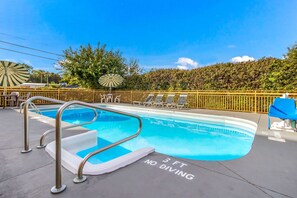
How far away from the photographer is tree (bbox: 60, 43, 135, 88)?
14.2 meters

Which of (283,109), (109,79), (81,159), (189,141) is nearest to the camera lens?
(81,159)

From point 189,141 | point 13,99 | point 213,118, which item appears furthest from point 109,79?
point 189,141

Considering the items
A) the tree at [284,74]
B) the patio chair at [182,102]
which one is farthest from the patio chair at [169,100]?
the tree at [284,74]

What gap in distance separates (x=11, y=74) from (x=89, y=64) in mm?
6285

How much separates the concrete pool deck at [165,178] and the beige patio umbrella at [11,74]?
796 cm

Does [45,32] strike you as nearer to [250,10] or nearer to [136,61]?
[136,61]

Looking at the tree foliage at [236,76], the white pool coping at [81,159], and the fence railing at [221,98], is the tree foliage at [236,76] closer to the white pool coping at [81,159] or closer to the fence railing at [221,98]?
the fence railing at [221,98]

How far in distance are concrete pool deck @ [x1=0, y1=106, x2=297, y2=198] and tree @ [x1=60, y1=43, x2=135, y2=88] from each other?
12.3 meters

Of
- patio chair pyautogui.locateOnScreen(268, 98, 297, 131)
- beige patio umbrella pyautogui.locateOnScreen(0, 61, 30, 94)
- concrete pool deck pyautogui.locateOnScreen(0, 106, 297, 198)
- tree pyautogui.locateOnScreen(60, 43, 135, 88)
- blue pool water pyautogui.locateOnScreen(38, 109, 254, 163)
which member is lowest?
blue pool water pyautogui.locateOnScreen(38, 109, 254, 163)

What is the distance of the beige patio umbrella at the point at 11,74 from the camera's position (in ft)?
27.7

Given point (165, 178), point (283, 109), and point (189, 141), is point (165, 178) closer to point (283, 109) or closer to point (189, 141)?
point (189, 141)

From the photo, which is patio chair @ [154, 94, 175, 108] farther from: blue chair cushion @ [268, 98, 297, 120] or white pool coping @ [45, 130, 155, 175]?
white pool coping @ [45, 130, 155, 175]

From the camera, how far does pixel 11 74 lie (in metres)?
8.70

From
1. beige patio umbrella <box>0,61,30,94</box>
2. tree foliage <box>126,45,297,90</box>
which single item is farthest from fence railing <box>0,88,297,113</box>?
beige patio umbrella <box>0,61,30,94</box>
